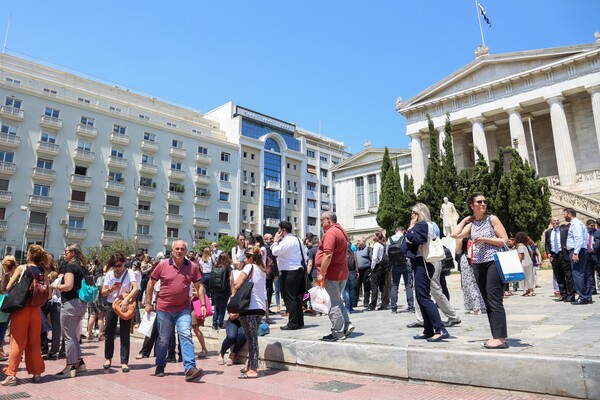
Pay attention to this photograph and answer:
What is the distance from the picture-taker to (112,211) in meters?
43.4

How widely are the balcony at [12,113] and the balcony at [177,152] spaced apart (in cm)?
1556

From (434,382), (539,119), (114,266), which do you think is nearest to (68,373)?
(114,266)

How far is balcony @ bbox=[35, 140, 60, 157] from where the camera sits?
4012 centimetres

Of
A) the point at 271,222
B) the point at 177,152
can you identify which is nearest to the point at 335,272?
the point at 177,152

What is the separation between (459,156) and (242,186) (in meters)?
30.4

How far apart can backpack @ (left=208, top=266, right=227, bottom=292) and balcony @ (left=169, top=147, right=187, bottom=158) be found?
144 feet

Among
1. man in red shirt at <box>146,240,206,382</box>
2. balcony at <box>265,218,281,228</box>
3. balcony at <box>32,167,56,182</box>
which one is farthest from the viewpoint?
balcony at <box>265,218,281,228</box>

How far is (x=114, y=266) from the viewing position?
22.1ft

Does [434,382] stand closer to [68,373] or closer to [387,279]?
[68,373]

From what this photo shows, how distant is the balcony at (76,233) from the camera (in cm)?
4009

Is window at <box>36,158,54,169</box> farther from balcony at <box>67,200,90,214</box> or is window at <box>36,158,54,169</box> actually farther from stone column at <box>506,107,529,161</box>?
stone column at <box>506,107,529,161</box>

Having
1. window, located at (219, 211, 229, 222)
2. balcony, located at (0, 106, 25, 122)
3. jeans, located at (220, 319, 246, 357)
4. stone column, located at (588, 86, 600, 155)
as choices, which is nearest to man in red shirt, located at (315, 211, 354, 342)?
jeans, located at (220, 319, 246, 357)

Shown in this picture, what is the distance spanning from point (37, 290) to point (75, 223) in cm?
4101

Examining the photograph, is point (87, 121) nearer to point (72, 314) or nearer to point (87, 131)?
point (87, 131)
